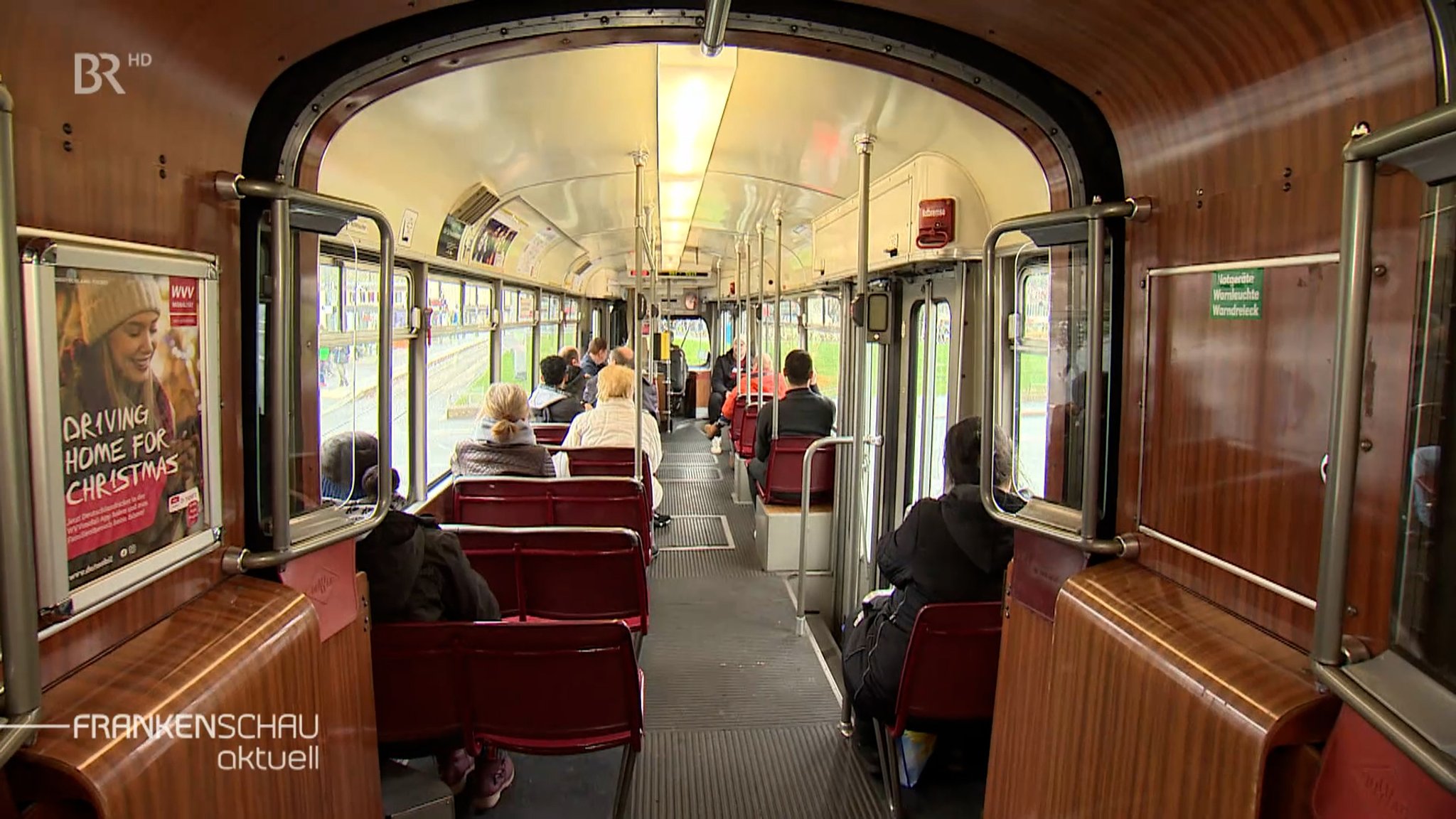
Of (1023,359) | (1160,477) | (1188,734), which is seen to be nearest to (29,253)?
(1188,734)

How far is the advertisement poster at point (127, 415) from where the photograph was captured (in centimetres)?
149

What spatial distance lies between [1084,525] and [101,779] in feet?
7.14

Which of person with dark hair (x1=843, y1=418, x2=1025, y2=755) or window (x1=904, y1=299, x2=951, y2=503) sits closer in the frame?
person with dark hair (x1=843, y1=418, x2=1025, y2=755)

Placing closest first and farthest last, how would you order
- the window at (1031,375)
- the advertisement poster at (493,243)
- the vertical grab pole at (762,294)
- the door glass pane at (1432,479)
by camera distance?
the door glass pane at (1432,479) → the window at (1031,375) → the advertisement poster at (493,243) → the vertical grab pole at (762,294)

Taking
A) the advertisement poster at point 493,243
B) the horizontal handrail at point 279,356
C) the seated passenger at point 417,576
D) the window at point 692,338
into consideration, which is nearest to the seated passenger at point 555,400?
the advertisement poster at point 493,243

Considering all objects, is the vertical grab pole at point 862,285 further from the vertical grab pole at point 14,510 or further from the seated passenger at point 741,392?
the seated passenger at point 741,392

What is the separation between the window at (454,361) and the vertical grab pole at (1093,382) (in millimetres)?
3787

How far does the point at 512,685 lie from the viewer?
2646 mm

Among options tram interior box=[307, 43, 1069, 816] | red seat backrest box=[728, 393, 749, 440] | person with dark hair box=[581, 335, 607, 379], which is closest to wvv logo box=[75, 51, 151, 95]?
tram interior box=[307, 43, 1069, 816]

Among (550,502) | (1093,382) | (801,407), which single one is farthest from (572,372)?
(1093,382)

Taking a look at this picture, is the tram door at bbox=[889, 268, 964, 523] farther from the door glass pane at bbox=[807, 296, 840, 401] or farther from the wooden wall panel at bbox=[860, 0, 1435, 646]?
the door glass pane at bbox=[807, 296, 840, 401]

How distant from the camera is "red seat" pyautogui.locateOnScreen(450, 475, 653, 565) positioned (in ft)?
15.1

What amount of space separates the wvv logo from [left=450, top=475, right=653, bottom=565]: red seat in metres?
3.13

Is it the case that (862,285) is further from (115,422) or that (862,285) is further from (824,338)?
(824,338)
